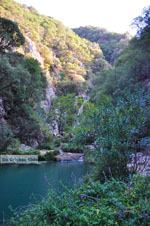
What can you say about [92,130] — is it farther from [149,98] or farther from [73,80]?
[73,80]

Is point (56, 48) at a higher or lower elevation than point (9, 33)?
higher

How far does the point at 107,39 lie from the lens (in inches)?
2653

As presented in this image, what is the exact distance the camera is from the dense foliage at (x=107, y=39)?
57662 millimetres

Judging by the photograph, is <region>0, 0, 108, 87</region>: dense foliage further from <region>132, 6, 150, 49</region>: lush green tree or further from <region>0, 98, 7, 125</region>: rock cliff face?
<region>132, 6, 150, 49</region>: lush green tree

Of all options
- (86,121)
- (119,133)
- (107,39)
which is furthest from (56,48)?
(119,133)

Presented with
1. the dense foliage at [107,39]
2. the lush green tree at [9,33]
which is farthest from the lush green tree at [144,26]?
the dense foliage at [107,39]

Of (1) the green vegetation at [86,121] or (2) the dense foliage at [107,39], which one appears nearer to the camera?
(1) the green vegetation at [86,121]

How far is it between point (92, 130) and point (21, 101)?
15377 millimetres

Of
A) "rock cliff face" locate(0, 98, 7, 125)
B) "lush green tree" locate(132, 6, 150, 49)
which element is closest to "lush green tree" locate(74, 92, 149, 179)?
"lush green tree" locate(132, 6, 150, 49)

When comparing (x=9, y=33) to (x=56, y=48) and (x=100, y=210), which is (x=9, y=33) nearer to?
(x=100, y=210)

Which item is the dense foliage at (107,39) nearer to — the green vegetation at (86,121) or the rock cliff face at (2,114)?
the green vegetation at (86,121)

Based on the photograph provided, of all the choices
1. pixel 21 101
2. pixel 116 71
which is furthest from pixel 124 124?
pixel 116 71

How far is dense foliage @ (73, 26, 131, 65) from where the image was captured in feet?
189

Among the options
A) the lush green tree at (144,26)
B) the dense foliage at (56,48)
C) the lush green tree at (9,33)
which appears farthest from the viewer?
the dense foliage at (56,48)
